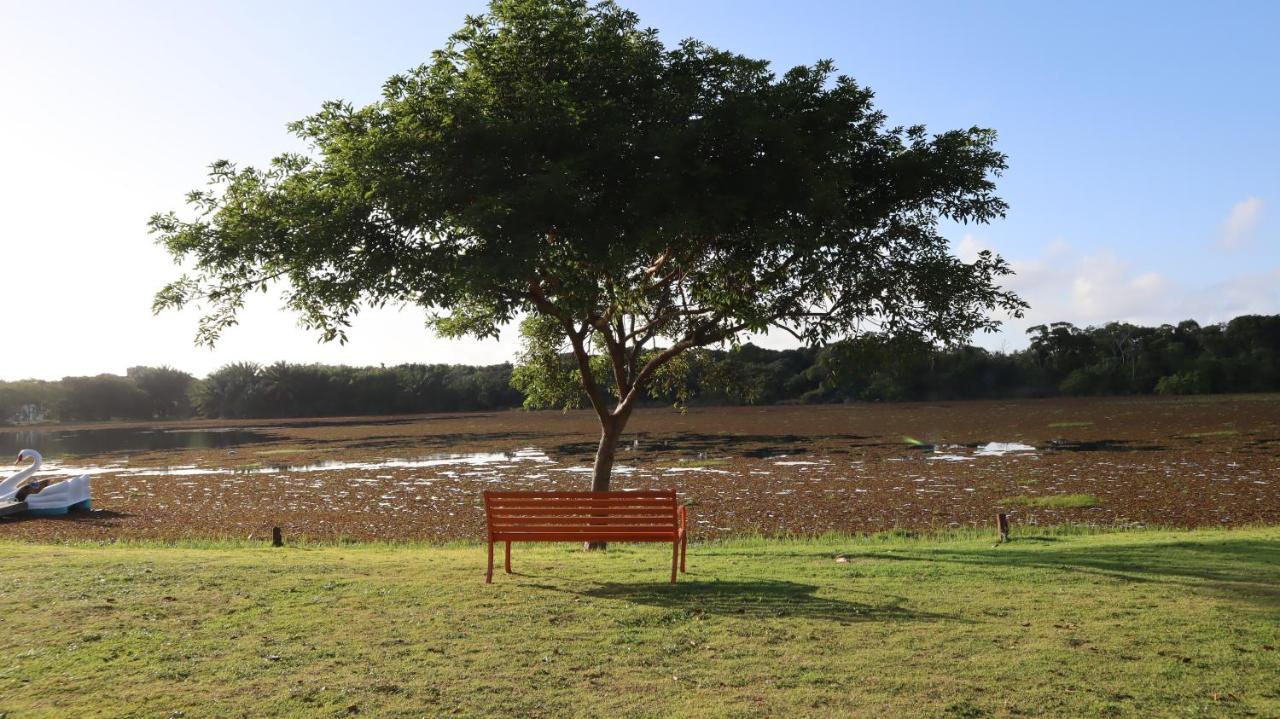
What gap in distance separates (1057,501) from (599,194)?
12.1 metres

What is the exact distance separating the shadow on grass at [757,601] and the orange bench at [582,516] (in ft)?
1.27

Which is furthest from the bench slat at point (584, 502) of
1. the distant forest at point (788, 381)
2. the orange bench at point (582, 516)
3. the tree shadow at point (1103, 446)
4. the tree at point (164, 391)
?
the tree at point (164, 391)

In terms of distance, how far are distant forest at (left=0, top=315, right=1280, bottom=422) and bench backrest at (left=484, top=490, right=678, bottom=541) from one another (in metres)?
56.1

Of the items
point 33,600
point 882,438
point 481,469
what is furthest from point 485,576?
point 882,438

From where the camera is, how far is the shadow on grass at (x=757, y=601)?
6.70 m

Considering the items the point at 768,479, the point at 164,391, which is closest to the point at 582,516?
the point at 768,479

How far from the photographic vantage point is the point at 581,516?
8.06 m

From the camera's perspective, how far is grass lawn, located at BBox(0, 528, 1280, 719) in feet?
16.1

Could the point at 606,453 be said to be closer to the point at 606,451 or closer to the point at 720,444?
the point at 606,451

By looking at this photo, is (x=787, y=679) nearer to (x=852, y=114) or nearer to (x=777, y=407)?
(x=852, y=114)

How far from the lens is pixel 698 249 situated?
12133mm

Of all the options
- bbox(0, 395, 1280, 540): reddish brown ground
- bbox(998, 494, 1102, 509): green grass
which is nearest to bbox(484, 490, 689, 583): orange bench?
bbox(0, 395, 1280, 540): reddish brown ground

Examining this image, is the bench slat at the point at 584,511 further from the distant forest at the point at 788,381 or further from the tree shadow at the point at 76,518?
the distant forest at the point at 788,381

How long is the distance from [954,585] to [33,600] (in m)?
7.81
